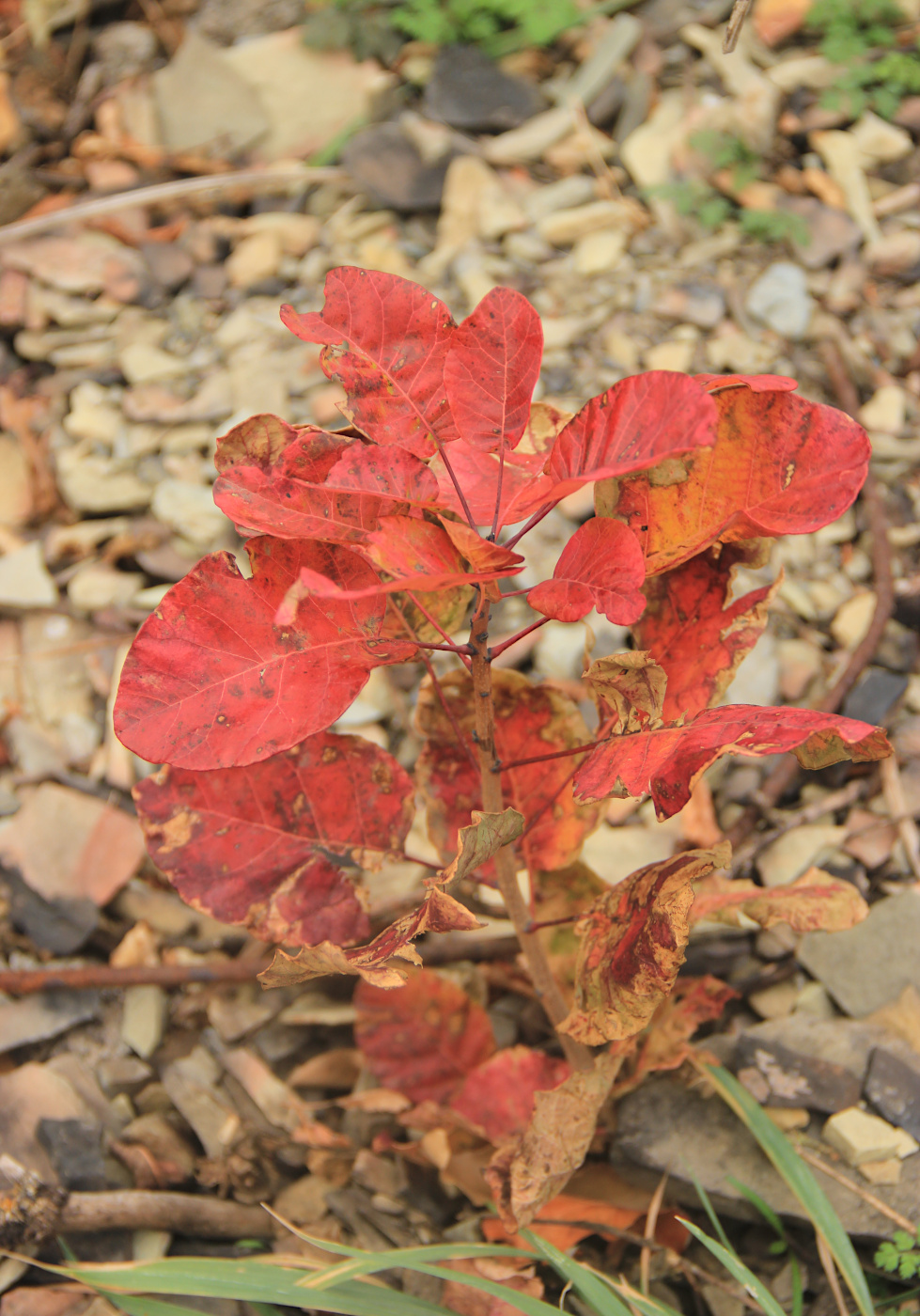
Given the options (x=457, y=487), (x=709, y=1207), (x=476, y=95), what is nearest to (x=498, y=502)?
(x=457, y=487)

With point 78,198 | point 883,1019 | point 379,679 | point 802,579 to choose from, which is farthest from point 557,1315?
point 78,198

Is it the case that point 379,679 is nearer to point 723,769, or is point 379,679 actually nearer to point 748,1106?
point 723,769

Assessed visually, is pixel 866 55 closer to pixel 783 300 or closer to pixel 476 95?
pixel 783 300

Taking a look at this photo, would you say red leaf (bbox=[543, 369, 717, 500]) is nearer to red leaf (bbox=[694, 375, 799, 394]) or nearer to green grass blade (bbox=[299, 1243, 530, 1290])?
red leaf (bbox=[694, 375, 799, 394])

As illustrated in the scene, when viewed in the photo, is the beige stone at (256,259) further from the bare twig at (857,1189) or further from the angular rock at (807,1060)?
the bare twig at (857,1189)

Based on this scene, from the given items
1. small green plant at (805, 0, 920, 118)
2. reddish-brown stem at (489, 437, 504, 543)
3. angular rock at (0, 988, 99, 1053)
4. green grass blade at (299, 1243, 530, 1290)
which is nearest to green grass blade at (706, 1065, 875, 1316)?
green grass blade at (299, 1243, 530, 1290)

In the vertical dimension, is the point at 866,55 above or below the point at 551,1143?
above
